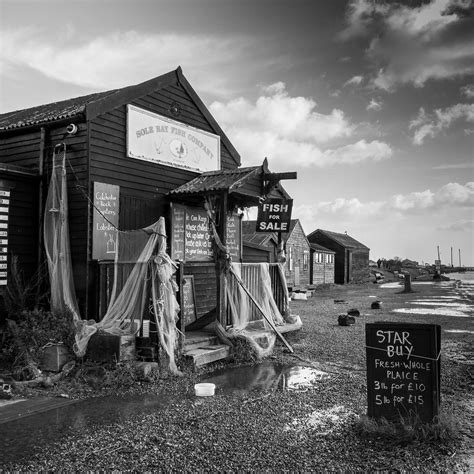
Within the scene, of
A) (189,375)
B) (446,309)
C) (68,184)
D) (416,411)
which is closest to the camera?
(416,411)

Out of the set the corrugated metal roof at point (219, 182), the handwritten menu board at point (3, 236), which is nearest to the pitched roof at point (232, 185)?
the corrugated metal roof at point (219, 182)

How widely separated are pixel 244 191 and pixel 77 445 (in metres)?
7.26

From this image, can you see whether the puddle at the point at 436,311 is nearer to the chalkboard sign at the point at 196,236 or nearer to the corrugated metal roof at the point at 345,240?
the chalkboard sign at the point at 196,236

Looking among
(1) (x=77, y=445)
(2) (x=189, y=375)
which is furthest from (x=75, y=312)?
(1) (x=77, y=445)

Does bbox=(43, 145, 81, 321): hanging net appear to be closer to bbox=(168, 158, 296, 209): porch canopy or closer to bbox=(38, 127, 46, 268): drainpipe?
bbox=(38, 127, 46, 268): drainpipe

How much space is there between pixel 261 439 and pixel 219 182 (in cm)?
676

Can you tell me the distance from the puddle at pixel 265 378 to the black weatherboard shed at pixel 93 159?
3060mm

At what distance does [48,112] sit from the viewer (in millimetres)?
11648

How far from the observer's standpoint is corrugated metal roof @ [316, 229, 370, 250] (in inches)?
2127

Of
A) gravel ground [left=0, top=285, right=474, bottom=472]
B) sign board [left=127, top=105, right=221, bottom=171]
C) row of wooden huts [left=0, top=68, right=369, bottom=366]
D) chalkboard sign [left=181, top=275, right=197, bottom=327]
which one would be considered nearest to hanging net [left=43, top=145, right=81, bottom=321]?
row of wooden huts [left=0, top=68, right=369, bottom=366]

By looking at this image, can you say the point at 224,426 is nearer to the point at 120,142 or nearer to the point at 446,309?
the point at 120,142

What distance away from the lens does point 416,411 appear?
548 cm

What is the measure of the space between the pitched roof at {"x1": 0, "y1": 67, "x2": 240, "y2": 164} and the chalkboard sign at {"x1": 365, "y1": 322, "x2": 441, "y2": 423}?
291 inches

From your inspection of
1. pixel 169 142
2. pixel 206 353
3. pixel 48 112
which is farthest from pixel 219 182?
pixel 48 112
